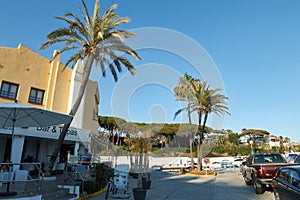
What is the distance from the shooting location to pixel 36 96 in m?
17.9

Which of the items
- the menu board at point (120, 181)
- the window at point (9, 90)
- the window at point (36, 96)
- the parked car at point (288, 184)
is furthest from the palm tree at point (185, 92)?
the parked car at point (288, 184)

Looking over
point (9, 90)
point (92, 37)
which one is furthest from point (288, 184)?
point (9, 90)

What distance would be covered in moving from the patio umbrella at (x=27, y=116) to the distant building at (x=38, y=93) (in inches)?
236

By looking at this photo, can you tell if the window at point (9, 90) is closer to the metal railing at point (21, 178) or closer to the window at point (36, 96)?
the window at point (36, 96)

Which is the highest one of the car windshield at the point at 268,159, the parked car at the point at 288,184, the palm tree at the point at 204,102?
the palm tree at the point at 204,102

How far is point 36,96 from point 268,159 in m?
16.1

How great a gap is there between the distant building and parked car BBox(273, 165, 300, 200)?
519 inches

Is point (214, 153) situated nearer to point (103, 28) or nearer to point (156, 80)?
point (156, 80)

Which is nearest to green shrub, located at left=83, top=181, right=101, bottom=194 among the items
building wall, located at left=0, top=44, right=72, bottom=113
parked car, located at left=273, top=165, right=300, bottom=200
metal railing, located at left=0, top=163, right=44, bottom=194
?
metal railing, located at left=0, top=163, right=44, bottom=194

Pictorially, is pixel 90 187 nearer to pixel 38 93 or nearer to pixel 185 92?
pixel 38 93

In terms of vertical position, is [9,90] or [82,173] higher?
[9,90]

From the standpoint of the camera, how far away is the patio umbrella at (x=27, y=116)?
7748 mm

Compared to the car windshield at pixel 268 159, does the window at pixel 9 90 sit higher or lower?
higher

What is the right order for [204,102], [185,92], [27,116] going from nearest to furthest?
[27,116], [204,102], [185,92]
